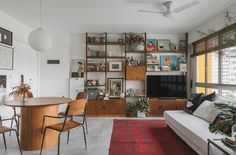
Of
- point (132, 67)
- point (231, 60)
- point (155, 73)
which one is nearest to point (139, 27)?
point (132, 67)

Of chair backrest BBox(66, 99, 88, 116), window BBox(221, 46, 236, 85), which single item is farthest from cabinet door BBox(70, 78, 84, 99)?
window BBox(221, 46, 236, 85)

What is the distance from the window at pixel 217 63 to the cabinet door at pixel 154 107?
1.23 meters

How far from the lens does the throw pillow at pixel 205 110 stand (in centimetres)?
351

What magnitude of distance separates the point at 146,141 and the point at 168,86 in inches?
111

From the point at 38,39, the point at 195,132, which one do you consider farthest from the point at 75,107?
the point at 195,132

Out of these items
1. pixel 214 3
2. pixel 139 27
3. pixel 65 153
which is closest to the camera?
pixel 65 153

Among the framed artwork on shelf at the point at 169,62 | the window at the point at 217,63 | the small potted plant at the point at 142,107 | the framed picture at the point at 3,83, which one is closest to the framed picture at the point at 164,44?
the framed artwork on shelf at the point at 169,62

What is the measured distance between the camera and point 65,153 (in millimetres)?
3012

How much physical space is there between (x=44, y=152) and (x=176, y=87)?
4.28 meters

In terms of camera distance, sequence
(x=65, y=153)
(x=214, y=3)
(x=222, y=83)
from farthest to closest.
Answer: (x=222, y=83) → (x=214, y=3) → (x=65, y=153)

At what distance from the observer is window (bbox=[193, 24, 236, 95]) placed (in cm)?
402

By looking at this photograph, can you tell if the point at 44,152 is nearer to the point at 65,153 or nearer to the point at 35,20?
the point at 65,153

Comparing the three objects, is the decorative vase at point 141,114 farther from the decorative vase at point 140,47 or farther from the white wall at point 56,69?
the white wall at point 56,69

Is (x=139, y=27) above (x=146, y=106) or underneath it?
above
